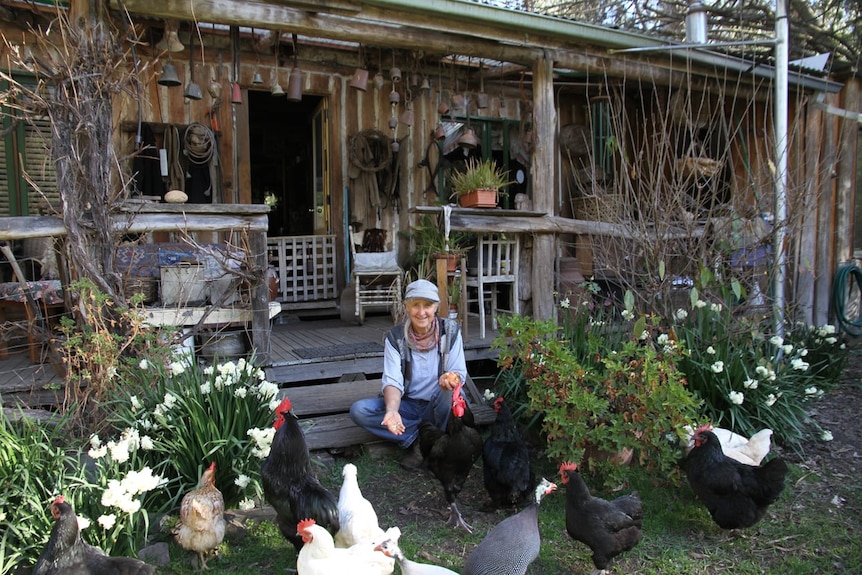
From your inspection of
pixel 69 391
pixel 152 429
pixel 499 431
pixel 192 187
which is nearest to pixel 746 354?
pixel 499 431

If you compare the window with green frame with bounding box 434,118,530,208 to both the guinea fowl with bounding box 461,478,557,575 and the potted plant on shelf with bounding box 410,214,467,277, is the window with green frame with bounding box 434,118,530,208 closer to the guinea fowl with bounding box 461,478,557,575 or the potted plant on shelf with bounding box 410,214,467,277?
the potted plant on shelf with bounding box 410,214,467,277

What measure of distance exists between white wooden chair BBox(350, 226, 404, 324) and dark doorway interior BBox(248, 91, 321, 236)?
4420 millimetres

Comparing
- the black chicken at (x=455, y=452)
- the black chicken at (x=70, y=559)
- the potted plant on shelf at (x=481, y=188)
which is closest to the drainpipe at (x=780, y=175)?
the potted plant on shelf at (x=481, y=188)

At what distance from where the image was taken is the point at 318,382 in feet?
18.5

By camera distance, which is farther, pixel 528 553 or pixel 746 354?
pixel 746 354

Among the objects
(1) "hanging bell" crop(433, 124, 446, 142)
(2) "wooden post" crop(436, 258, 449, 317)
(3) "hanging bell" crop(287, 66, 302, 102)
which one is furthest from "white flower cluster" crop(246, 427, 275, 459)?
(1) "hanging bell" crop(433, 124, 446, 142)

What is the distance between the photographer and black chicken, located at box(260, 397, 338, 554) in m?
2.92

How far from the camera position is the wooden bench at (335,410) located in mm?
4492

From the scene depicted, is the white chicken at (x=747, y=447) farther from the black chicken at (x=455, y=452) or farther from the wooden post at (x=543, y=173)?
the wooden post at (x=543, y=173)

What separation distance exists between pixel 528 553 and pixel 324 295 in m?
5.71

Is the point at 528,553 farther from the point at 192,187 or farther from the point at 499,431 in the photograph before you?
the point at 192,187

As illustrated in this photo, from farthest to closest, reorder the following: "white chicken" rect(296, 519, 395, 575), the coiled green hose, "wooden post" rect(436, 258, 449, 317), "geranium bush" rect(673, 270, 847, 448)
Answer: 1. the coiled green hose
2. "wooden post" rect(436, 258, 449, 317)
3. "geranium bush" rect(673, 270, 847, 448)
4. "white chicken" rect(296, 519, 395, 575)

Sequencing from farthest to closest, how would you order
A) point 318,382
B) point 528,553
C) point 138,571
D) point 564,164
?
1. point 564,164
2. point 318,382
3. point 528,553
4. point 138,571

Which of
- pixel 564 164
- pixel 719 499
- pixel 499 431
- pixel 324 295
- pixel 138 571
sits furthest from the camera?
pixel 564 164
